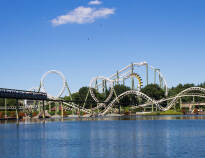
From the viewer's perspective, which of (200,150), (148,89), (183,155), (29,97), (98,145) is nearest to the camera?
(183,155)

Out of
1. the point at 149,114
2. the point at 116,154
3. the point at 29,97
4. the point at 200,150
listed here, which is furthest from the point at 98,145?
the point at 149,114

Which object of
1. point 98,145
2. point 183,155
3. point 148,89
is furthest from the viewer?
point 148,89

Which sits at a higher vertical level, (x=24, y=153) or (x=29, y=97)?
(x=29, y=97)

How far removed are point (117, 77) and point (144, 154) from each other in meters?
134

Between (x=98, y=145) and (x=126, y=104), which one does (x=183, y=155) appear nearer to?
(x=98, y=145)

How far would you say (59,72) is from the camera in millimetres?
141875

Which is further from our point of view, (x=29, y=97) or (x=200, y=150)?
(x=29, y=97)

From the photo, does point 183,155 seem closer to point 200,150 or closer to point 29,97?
point 200,150

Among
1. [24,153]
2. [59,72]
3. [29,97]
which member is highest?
[59,72]

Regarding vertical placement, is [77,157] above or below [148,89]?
Answer: below

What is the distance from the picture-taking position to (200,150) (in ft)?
117

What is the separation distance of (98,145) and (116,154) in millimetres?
7446

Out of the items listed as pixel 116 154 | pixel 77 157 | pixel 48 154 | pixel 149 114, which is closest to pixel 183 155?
pixel 116 154

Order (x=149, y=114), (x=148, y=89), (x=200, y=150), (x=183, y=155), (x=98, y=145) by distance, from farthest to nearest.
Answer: (x=148, y=89)
(x=149, y=114)
(x=98, y=145)
(x=200, y=150)
(x=183, y=155)
